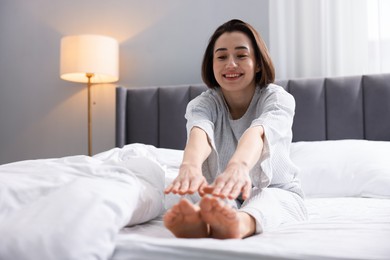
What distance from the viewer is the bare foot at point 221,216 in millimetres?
917

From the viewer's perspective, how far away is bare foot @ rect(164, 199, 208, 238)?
93cm

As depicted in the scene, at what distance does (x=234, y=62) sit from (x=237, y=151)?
42 cm

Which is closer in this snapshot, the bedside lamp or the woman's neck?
the woman's neck

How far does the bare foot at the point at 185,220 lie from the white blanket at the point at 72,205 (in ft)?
0.34

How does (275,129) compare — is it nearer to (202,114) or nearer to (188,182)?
(202,114)

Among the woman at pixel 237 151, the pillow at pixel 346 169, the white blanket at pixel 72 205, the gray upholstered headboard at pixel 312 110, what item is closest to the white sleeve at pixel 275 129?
the woman at pixel 237 151

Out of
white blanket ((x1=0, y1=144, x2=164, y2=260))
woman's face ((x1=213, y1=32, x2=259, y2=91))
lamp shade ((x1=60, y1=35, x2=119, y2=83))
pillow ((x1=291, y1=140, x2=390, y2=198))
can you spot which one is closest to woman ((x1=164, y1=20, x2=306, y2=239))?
woman's face ((x1=213, y1=32, x2=259, y2=91))

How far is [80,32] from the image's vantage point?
3301 mm

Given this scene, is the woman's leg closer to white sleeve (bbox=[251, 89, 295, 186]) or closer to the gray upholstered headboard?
white sleeve (bbox=[251, 89, 295, 186])

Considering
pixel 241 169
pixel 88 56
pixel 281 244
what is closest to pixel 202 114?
pixel 241 169

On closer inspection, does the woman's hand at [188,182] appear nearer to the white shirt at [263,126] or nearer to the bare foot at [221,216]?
the bare foot at [221,216]

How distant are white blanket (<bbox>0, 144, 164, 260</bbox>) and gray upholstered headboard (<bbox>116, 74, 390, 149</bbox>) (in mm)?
1433

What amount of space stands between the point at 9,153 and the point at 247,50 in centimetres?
262

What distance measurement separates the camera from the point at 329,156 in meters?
2.07
